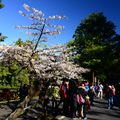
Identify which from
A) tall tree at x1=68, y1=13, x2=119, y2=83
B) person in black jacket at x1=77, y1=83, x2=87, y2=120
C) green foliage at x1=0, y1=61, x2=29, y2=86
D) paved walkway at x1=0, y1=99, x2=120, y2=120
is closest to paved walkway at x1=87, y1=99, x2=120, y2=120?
paved walkway at x1=0, y1=99, x2=120, y2=120

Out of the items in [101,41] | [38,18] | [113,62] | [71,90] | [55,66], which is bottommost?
[71,90]

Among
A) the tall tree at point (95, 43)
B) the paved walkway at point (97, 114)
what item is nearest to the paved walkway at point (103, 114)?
the paved walkway at point (97, 114)

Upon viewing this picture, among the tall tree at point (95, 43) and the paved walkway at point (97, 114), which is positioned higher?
the tall tree at point (95, 43)

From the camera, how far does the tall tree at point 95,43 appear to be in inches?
1906

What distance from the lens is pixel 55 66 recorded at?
1942cm

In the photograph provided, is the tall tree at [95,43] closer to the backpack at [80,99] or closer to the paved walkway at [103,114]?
the paved walkway at [103,114]

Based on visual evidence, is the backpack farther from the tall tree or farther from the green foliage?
the tall tree

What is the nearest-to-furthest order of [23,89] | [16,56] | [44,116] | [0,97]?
[44,116], [16,56], [23,89], [0,97]

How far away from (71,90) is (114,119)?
11.5 feet

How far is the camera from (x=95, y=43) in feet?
164

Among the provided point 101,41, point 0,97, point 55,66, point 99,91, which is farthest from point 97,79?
point 55,66

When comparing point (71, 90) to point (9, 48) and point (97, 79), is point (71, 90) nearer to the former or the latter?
point (9, 48)

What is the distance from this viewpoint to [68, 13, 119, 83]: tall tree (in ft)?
159

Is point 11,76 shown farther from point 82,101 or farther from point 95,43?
point 95,43
